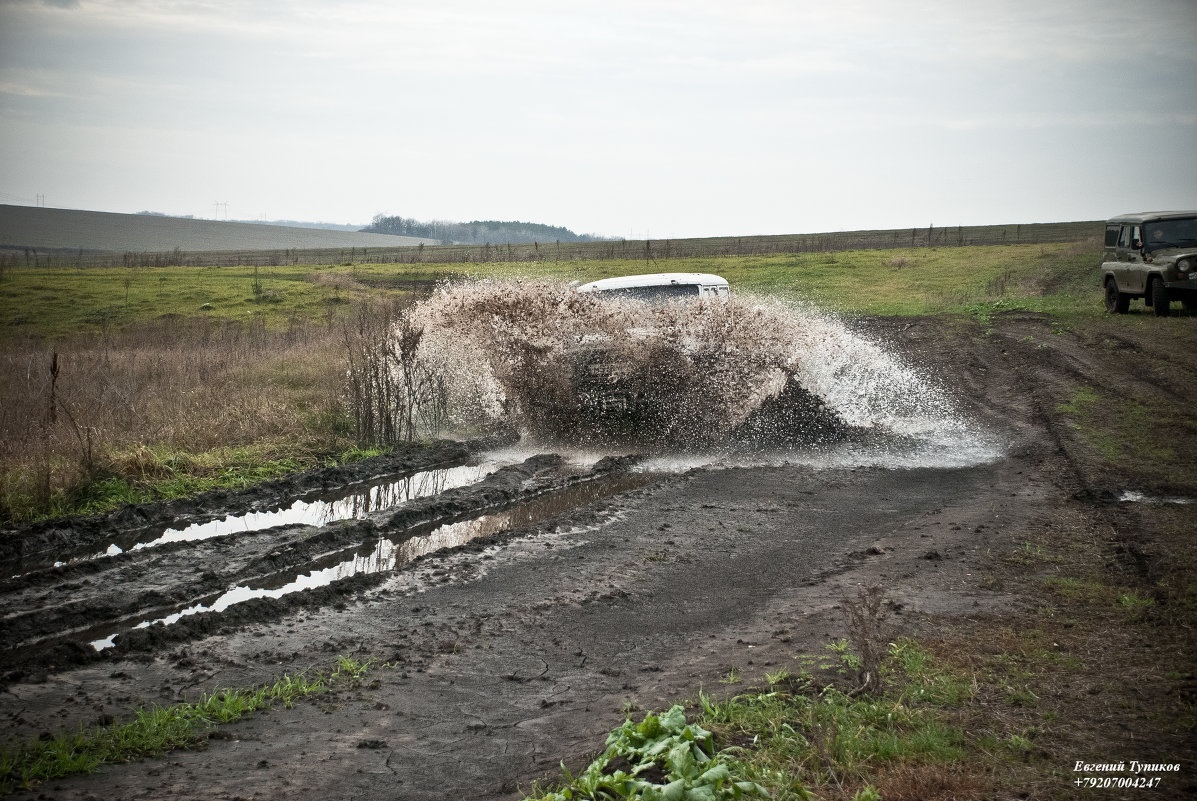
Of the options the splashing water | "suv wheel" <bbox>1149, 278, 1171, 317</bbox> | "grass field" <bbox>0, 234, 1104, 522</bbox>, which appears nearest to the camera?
"grass field" <bbox>0, 234, 1104, 522</bbox>

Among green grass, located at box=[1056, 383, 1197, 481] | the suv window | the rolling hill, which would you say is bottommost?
green grass, located at box=[1056, 383, 1197, 481]

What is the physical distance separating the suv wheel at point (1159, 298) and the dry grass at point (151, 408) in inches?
750

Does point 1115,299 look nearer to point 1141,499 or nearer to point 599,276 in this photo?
point 1141,499

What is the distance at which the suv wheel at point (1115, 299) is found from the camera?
71.5 feet

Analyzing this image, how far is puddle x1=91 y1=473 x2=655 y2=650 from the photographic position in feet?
22.8

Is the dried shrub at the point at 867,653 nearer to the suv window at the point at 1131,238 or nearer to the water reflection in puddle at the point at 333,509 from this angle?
Result: the water reflection in puddle at the point at 333,509

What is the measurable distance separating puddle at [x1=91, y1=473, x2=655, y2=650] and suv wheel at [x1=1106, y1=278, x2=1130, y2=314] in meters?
17.1

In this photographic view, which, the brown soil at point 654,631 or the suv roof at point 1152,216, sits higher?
the suv roof at point 1152,216

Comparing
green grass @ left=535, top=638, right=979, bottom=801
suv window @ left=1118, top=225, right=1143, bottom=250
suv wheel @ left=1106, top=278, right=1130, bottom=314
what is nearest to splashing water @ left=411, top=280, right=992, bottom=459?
green grass @ left=535, top=638, right=979, bottom=801

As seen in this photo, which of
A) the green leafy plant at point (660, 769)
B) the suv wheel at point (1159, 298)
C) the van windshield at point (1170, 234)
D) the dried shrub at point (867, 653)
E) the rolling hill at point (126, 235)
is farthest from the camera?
the rolling hill at point (126, 235)

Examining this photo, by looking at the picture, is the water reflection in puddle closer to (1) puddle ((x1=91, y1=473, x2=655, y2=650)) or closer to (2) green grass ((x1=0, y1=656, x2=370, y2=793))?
(1) puddle ((x1=91, y1=473, x2=655, y2=650))

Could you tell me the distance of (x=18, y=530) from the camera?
327 inches

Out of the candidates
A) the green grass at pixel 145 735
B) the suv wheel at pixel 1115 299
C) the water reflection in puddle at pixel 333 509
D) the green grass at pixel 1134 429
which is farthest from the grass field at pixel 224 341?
the green grass at pixel 1134 429

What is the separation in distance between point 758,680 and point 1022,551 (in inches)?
146
